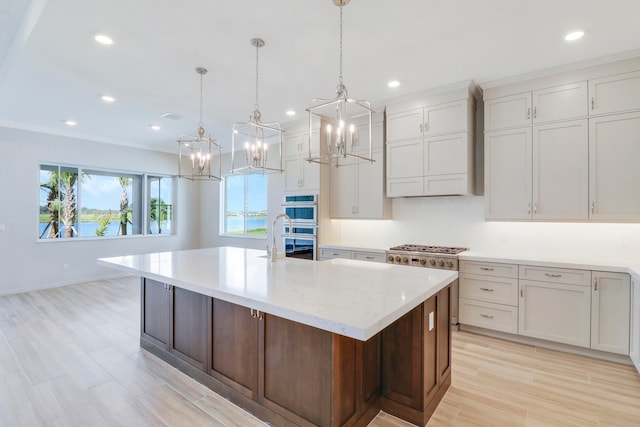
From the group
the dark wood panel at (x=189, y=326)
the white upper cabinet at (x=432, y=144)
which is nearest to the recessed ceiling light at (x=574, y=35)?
the white upper cabinet at (x=432, y=144)

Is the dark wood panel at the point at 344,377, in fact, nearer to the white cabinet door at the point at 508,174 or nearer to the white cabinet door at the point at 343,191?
the white cabinet door at the point at 508,174

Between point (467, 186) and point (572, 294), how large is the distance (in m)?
1.45

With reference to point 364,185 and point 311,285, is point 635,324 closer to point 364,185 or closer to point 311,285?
point 311,285

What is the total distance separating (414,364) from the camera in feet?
6.84

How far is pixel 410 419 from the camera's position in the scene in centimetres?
211

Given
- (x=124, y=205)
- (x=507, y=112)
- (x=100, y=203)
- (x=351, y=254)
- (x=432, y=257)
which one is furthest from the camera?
(x=124, y=205)

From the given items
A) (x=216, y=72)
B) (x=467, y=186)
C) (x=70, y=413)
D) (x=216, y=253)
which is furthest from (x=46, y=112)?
(x=467, y=186)

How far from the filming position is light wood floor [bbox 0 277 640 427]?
84.9 inches

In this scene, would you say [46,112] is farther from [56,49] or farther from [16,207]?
[56,49]

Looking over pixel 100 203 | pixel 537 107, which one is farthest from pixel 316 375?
pixel 100 203

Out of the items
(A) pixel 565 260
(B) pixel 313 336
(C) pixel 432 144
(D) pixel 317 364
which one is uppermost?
(C) pixel 432 144

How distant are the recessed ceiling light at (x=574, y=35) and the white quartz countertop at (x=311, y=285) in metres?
2.24

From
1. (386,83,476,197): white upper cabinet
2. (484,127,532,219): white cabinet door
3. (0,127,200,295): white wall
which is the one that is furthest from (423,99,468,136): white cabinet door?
(0,127,200,295): white wall

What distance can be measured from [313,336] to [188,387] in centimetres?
138
